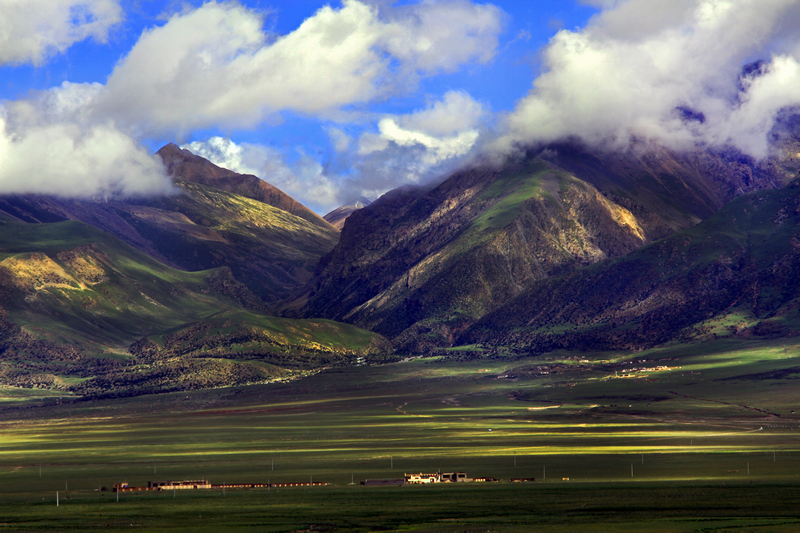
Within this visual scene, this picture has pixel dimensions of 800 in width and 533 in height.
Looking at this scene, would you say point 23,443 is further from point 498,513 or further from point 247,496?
point 498,513

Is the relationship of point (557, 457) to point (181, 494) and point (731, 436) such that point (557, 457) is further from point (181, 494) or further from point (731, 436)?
point (181, 494)

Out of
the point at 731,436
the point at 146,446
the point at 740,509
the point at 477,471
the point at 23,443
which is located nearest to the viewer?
the point at 740,509

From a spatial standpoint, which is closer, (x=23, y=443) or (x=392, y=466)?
(x=392, y=466)

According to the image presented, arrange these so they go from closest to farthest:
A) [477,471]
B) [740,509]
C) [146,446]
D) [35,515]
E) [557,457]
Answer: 1. [740,509]
2. [35,515]
3. [477,471]
4. [557,457]
5. [146,446]

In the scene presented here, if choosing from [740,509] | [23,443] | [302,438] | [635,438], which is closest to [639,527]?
[740,509]

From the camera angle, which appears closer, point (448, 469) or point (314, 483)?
point (314, 483)

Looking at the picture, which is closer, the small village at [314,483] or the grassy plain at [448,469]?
the grassy plain at [448,469]

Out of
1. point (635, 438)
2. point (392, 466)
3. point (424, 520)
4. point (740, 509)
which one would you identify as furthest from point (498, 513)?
point (635, 438)

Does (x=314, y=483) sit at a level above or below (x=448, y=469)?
below

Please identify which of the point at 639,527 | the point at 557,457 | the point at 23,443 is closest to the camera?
the point at 639,527

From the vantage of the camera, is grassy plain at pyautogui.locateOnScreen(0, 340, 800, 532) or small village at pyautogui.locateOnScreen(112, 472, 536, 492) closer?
grassy plain at pyautogui.locateOnScreen(0, 340, 800, 532)
